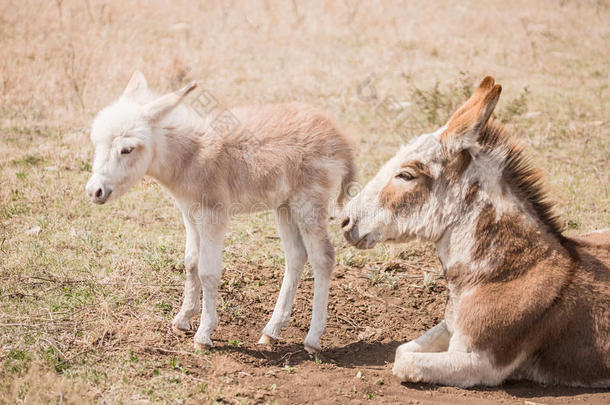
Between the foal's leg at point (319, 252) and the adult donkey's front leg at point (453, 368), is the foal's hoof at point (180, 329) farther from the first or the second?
the adult donkey's front leg at point (453, 368)

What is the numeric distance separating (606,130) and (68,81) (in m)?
9.39

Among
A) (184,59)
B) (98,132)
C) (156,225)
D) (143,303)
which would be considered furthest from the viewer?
(184,59)

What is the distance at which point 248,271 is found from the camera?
640 centimetres

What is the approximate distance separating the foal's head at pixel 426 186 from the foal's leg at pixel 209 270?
1.02m

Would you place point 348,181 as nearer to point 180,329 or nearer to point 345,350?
point 345,350

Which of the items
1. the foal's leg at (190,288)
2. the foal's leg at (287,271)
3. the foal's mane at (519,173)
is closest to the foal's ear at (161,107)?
the foal's leg at (190,288)

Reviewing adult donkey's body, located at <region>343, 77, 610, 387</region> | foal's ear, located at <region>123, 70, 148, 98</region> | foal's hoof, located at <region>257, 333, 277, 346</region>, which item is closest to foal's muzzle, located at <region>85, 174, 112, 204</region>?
foal's ear, located at <region>123, 70, 148, 98</region>

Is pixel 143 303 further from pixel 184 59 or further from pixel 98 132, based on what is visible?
pixel 184 59

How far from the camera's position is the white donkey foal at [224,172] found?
4.74 m

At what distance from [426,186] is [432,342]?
1.16 m

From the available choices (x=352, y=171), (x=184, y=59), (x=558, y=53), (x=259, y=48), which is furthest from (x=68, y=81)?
Result: (x=558, y=53)

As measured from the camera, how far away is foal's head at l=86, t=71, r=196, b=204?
4.63m

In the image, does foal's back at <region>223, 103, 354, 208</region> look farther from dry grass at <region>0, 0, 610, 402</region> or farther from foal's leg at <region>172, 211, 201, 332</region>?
dry grass at <region>0, 0, 610, 402</region>

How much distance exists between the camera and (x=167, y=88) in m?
11.7
